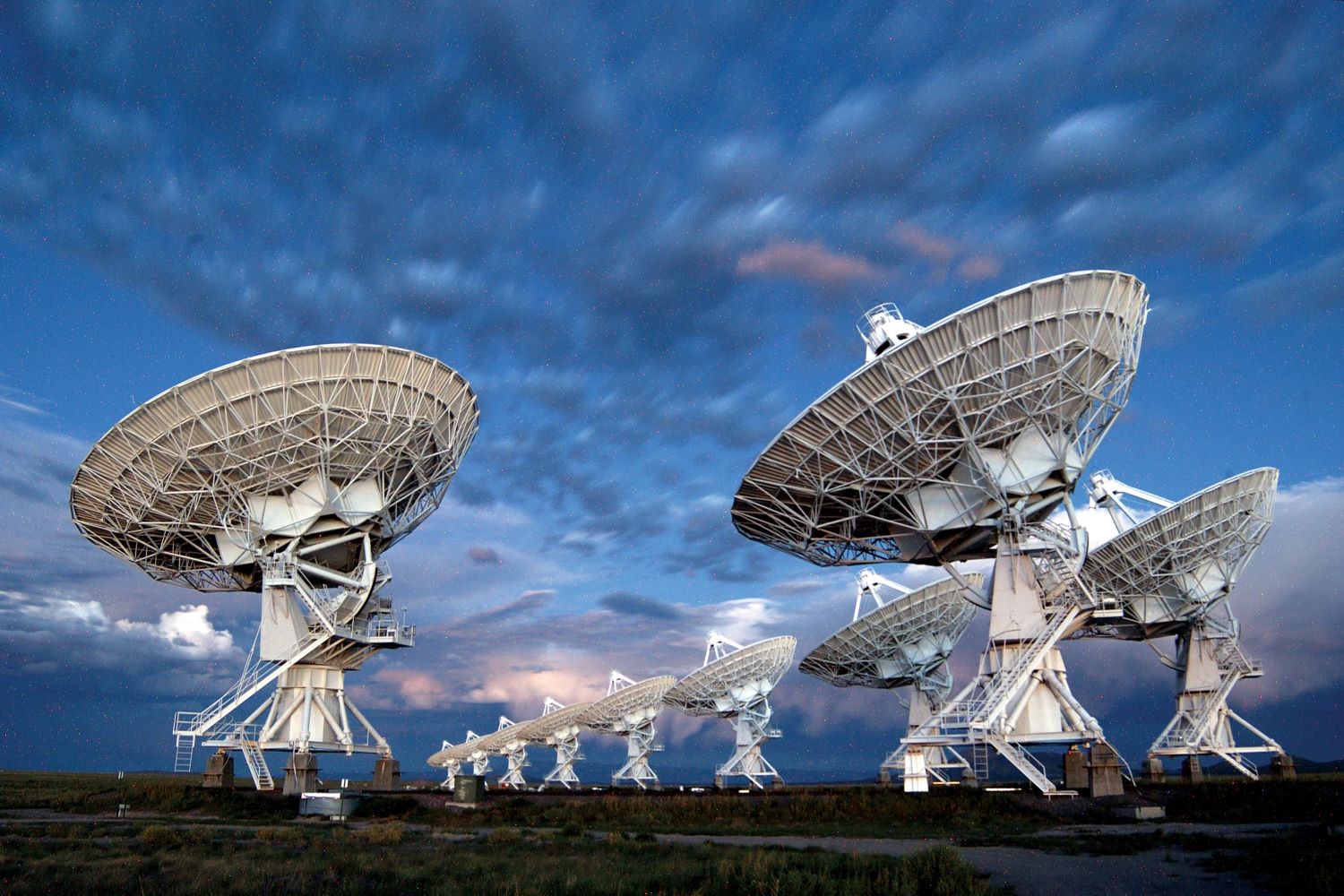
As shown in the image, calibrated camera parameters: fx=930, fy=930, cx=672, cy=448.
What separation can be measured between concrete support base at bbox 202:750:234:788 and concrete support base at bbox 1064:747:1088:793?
104 feet

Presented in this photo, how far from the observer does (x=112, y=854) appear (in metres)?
17.7

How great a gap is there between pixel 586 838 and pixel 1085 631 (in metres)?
39.0

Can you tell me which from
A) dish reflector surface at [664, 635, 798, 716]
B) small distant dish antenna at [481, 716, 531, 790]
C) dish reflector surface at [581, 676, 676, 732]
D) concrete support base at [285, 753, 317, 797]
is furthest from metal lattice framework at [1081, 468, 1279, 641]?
small distant dish antenna at [481, 716, 531, 790]

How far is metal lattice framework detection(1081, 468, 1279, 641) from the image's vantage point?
138 ft

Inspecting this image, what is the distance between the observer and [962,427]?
28.7m

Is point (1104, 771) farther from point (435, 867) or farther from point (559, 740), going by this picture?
point (559, 740)

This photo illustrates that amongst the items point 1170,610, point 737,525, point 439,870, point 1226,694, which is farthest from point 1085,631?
point 439,870

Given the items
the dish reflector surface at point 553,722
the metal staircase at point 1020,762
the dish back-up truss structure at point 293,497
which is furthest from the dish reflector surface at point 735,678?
the metal staircase at point 1020,762

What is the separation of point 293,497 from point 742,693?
3324cm

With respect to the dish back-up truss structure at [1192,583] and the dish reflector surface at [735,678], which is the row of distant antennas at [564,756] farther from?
the dish back-up truss structure at [1192,583]

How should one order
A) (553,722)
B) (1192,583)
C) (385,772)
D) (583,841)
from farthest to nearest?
(553,722)
(1192,583)
(385,772)
(583,841)

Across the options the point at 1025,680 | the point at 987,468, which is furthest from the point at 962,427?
the point at 1025,680

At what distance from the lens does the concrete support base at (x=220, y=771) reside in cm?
3709

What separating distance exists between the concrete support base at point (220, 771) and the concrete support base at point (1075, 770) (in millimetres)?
31777
